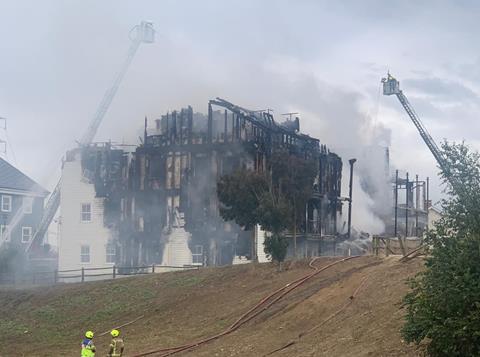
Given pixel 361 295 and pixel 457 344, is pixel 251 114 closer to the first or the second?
pixel 361 295

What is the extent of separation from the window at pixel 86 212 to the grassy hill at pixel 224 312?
51.2 feet

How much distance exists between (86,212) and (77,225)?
1176 millimetres

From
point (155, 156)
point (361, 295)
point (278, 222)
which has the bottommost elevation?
point (361, 295)

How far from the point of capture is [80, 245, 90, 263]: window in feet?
169

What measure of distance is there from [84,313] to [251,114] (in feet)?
71.4

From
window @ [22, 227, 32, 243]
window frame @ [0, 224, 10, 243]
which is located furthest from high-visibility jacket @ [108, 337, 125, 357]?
window @ [22, 227, 32, 243]

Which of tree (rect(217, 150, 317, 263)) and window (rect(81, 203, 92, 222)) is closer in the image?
tree (rect(217, 150, 317, 263))

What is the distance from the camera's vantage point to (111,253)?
166ft

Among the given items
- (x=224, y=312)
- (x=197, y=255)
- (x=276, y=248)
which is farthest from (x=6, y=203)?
(x=224, y=312)

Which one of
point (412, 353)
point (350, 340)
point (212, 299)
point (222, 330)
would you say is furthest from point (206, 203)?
point (412, 353)

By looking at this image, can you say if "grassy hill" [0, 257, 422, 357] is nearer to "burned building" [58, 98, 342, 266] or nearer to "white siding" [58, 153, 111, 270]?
"burned building" [58, 98, 342, 266]

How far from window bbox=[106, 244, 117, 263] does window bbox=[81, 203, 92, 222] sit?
2.90m

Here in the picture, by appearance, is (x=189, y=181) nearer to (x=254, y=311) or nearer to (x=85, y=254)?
(x=85, y=254)

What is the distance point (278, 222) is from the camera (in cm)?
3241
